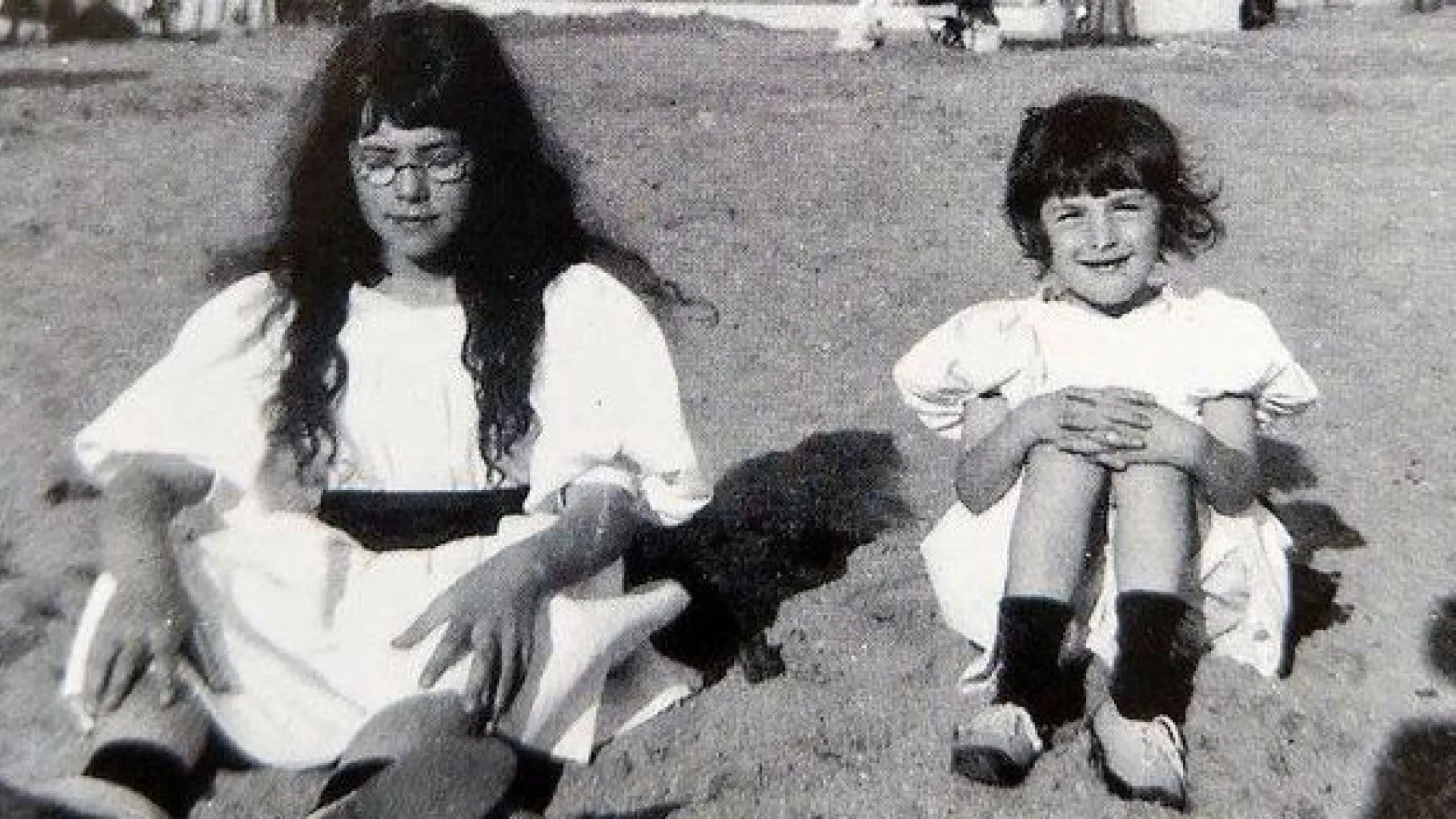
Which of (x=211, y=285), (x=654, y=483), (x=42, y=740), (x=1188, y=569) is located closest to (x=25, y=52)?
(x=211, y=285)

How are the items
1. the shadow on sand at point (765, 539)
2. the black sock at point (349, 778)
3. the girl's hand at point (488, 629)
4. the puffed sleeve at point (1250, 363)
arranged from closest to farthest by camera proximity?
1. the black sock at point (349, 778)
2. the girl's hand at point (488, 629)
3. the puffed sleeve at point (1250, 363)
4. the shadow on sand at point (765, 539)

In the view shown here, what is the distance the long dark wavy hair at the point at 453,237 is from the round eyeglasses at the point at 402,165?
0.08 feet

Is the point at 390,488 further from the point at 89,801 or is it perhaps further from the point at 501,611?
the point at 89,801

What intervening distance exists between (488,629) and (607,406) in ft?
1.00

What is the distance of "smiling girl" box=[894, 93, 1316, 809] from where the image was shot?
161cm

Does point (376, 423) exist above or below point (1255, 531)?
above

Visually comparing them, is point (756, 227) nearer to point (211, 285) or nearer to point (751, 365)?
point (751, 365)

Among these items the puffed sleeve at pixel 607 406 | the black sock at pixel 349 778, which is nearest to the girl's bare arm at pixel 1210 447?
the puffed sleeve at pixel 607 406

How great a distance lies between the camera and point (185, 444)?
1623mm

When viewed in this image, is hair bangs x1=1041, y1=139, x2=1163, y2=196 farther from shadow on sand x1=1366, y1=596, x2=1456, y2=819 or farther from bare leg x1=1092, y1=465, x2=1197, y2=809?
shadow on sand x1=1366, y1=596, x2=1456, y2=819

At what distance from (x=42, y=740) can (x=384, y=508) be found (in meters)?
0.45

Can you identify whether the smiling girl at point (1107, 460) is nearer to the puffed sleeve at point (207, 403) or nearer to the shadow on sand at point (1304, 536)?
the shadow on sand at point (1304, 536)

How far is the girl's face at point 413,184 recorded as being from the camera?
1634 mm

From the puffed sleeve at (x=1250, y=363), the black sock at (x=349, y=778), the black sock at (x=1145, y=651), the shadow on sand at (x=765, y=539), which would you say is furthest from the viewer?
the shadow on sand at (x=765, y=539)
